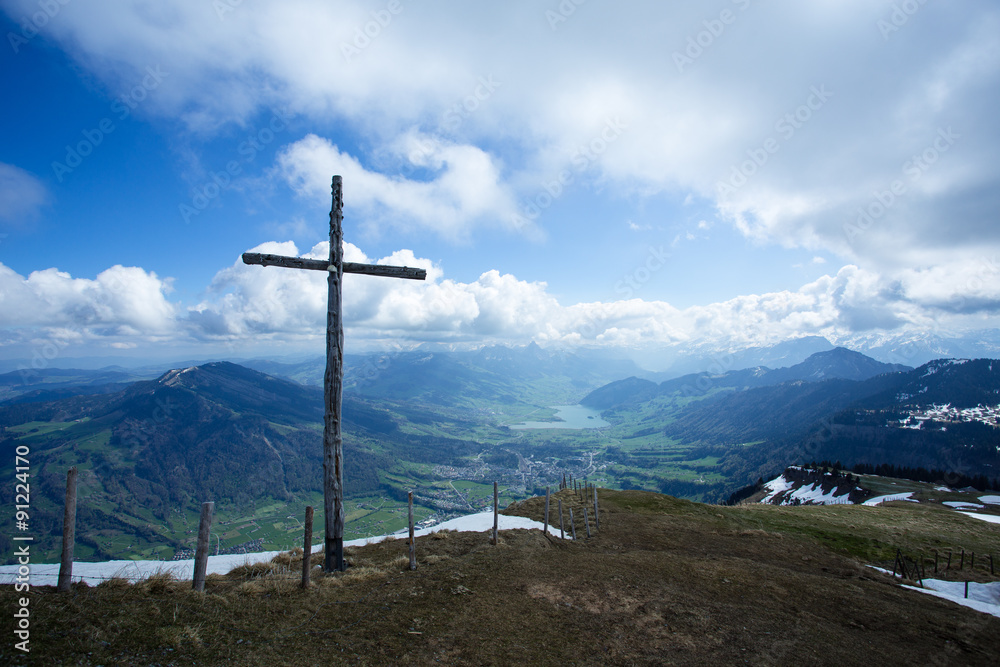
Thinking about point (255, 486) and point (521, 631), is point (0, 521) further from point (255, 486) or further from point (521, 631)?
point (521, 631)

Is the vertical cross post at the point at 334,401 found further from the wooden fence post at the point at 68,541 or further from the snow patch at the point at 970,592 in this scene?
the snow patch at the point at 970,592

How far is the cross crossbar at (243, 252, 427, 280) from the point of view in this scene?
11844 millimetres

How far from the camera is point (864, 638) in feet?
32.8

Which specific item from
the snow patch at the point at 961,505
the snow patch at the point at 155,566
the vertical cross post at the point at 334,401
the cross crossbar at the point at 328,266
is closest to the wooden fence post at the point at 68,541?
the snow patch at the point at 155,566

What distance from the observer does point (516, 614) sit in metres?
9.48

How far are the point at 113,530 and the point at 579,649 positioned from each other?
186m

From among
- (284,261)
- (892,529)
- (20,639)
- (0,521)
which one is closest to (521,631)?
(20,639)

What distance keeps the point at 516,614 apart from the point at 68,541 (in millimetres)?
9416

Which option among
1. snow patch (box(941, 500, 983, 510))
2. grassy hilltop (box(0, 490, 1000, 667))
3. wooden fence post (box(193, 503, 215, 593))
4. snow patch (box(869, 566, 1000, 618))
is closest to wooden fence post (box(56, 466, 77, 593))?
grassy hilltop (box(0, 490, 1000, 667))

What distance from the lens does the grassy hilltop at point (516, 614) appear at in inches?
256

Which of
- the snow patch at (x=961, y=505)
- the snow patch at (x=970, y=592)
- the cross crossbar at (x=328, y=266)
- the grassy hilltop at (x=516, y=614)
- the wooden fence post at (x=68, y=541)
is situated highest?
the cross crossbar at (x=328, y=266)

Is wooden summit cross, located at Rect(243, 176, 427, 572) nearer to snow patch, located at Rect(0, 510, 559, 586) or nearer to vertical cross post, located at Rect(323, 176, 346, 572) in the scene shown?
vertical cross post, located at Rect(323, 176, 346, 572)

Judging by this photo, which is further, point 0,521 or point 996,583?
point 0,521

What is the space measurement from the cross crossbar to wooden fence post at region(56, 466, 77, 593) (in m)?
6.62
